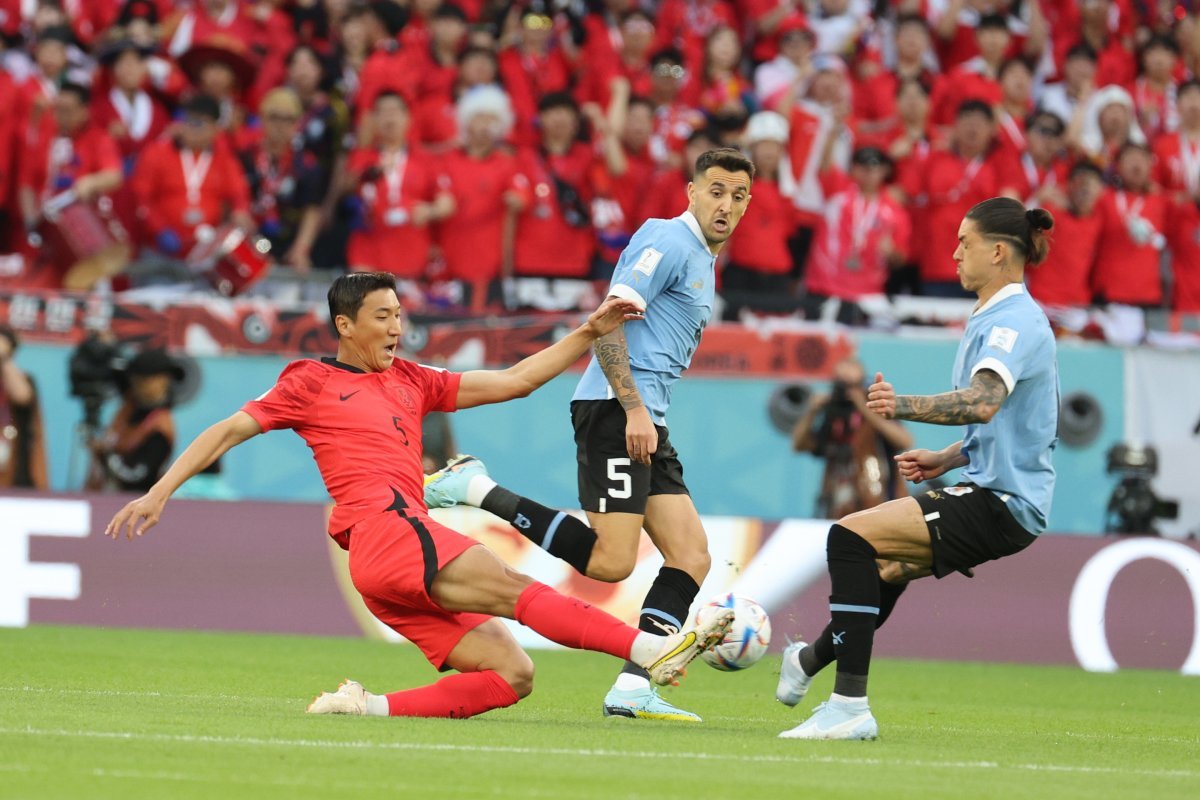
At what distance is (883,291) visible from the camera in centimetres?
1652

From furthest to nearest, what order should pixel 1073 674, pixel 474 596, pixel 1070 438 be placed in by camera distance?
pixel 1070 438, pixel 1073 674, pixel 474 596

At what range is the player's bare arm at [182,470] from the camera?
22.8ft

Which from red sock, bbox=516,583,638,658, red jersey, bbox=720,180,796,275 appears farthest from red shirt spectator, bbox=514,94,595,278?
red sock, bbox=516,583,638,658

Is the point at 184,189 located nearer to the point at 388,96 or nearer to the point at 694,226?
the point at 388,96

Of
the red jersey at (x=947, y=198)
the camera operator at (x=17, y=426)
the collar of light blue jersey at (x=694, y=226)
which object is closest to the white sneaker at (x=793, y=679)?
the collar of light blue jersey at (x=694, y=226)

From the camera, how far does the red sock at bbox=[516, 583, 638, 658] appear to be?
717cm

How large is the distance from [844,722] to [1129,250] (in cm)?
1056

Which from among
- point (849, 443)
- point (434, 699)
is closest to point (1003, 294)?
point (434, 699)

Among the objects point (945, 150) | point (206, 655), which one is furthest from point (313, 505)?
point (945, 150)

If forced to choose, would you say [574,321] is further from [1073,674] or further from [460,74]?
[1073,674]

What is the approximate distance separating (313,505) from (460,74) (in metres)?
5.48

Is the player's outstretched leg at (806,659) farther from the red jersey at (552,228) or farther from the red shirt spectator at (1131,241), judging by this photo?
the red shirt spectator at (1131,241)

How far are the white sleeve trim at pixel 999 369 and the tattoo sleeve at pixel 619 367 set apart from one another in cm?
156

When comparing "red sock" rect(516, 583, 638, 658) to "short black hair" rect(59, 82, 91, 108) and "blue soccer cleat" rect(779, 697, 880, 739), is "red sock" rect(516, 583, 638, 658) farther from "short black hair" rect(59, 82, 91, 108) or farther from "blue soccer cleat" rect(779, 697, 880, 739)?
"short black hair" rect(59, 82, 91, 108)
